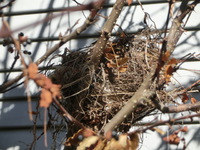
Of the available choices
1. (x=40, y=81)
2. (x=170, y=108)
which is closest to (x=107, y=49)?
(x=170, y=108)

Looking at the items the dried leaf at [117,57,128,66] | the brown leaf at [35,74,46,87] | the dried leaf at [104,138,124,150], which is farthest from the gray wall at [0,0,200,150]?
the brown leaf at [35,74,46,87]

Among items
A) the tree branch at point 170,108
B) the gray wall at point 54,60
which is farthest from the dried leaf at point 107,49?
the gray wall at point 54,60

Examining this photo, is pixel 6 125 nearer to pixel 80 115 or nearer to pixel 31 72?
pixel 80 115

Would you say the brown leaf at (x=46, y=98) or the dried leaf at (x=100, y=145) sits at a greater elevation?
the brown leaf at (x=46, y=98)

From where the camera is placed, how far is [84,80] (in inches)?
59.0

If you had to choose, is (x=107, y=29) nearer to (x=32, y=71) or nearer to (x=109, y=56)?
(x=109, y=56)

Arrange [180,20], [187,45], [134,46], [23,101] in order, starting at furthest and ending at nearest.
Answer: [23,101], [187,45], [134,46], [180,20]

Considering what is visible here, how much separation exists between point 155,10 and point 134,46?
590 mm

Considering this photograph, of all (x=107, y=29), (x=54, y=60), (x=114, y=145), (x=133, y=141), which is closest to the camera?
(x=114, y=145)

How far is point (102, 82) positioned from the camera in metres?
1.51

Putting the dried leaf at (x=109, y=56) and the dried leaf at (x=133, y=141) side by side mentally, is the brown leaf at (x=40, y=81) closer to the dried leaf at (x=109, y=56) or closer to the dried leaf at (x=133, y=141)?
the dried leaf at (x=133, y=141)

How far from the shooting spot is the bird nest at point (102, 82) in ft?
4.83

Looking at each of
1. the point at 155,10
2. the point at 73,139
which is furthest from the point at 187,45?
the point at 73,139

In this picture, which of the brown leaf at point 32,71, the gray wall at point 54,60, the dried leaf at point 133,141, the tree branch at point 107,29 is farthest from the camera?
the gray wall at point 54,60
